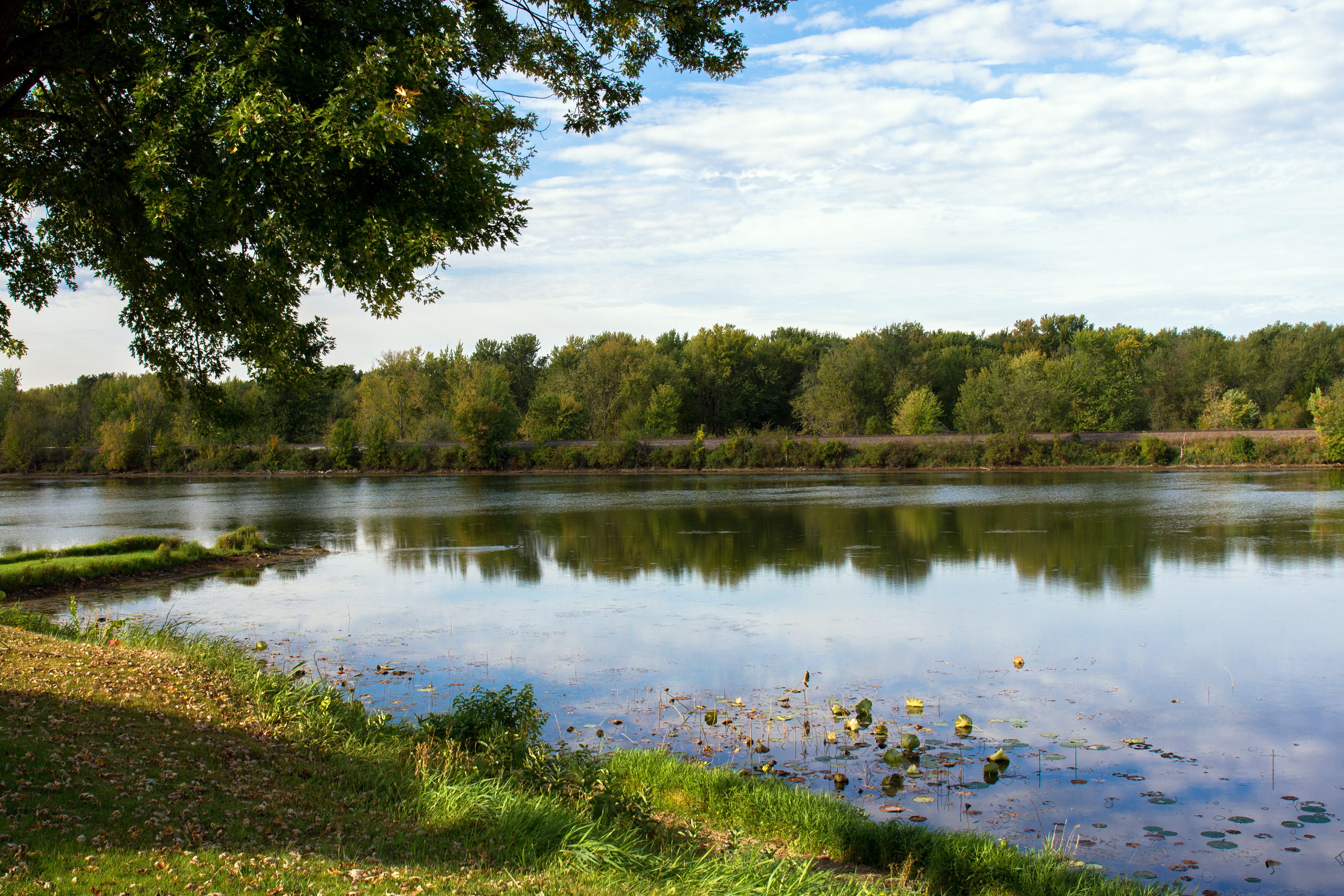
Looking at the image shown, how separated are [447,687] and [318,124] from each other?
8.21 meters

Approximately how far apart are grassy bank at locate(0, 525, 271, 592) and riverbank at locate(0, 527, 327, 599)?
0.06ft

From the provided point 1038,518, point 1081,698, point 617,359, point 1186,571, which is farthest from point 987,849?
point 617,359

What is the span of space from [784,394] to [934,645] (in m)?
87.6

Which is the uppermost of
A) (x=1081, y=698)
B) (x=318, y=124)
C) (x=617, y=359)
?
(x=617, y=359)

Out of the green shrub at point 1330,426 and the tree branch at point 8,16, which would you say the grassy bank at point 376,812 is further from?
the green shrub at point 1330,426

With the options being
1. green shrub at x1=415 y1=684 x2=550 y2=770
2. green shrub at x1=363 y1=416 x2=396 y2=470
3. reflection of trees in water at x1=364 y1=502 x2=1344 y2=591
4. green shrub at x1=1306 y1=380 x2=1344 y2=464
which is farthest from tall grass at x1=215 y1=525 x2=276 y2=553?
green shrub at x1=1306 y1=380 x2=1344 y2=464

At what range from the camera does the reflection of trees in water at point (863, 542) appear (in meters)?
23.1

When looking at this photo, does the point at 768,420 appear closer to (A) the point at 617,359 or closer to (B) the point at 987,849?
(A) the point at 617,359

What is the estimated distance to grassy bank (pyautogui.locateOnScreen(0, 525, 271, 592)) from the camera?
20.8 m

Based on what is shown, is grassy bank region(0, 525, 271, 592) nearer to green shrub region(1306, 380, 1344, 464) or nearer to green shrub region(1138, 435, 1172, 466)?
green shrub region(1138, 435, 1172, 466)

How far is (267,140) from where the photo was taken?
677cm

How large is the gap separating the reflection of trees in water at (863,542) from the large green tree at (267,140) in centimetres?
1253

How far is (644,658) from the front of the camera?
14250 millimetres

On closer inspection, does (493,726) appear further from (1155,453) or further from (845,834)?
(1155,453)
